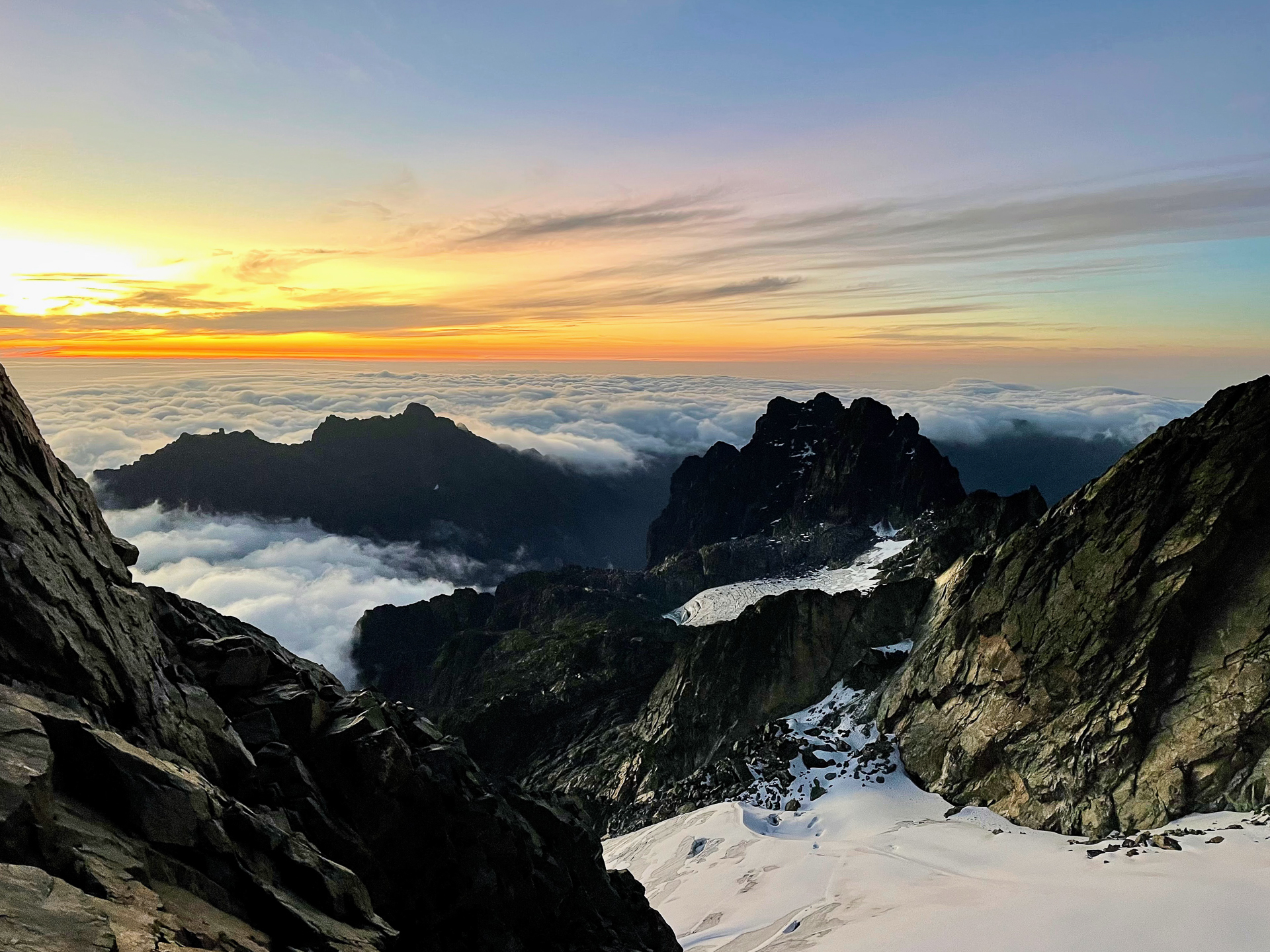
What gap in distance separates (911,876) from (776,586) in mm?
138142

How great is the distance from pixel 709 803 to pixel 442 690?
9888 centimetres

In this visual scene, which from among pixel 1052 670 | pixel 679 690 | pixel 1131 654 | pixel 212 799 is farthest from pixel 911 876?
pixel 679 690

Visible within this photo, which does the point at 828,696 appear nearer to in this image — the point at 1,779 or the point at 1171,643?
the point at 1171,643

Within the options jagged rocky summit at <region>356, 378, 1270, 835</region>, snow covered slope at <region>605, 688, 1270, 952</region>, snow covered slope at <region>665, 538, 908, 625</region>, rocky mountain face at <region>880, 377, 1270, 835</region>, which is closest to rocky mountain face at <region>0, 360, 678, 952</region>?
snow covered slope at <region>605, 688, 1270, 952</region>

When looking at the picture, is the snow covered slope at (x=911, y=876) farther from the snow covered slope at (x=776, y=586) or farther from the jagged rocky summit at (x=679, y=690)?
the snow covered slope at (x=776, y=586)

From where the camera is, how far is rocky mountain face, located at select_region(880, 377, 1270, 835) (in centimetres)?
4653

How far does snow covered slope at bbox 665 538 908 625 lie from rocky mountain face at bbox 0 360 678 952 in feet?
423

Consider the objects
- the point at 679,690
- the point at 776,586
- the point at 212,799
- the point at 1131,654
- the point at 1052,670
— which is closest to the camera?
the point at 212,799

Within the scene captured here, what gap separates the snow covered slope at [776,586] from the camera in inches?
6471

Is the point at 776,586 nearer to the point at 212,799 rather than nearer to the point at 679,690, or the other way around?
the point at 679,690

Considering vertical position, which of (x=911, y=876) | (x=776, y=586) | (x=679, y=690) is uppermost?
(x=911, y=876)

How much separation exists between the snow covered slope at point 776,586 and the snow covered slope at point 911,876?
87398 millimetres

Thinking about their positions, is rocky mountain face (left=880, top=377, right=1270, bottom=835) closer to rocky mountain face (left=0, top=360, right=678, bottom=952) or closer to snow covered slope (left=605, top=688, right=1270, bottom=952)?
snow covered slope (left=605, top=688, right=1270, bottom=952)

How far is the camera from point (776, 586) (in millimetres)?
186875
